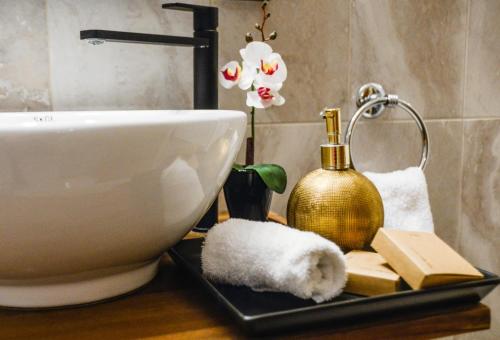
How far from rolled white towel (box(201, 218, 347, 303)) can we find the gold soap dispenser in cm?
11

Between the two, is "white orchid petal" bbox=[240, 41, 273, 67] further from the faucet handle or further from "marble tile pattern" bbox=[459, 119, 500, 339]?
"marble tile pattern" bbox=[459, 119, 500, 339]

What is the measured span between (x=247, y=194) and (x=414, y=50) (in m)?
0.62

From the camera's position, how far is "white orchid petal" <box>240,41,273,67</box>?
795mm

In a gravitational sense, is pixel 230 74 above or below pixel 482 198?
above

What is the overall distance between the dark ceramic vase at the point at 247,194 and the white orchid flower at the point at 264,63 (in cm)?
14

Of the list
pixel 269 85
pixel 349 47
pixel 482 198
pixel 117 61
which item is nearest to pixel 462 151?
pixel 482 198

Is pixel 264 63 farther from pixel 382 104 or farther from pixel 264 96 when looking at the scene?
pixel 382 104

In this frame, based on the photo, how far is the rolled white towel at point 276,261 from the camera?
49cm

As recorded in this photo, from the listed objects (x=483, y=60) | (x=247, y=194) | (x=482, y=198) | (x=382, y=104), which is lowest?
(x=482, y=198)

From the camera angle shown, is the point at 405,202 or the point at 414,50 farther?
the point at 414,50

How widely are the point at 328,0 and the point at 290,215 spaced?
1.83 ft

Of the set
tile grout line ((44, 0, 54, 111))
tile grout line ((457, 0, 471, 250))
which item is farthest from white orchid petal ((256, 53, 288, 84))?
tile grout line ((457, 0, 471, 250))

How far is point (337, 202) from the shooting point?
25.4 inches

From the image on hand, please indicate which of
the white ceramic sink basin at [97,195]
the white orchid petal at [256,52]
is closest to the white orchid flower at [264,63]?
the white orchid petal at [256,52]
